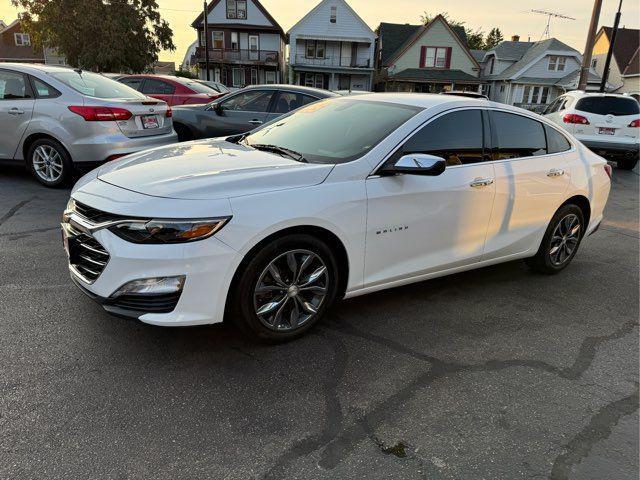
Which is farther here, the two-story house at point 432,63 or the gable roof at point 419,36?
the two-story house at point 432,63

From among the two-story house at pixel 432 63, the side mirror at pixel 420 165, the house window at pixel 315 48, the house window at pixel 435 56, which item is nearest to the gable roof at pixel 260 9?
the house window at pixel 315 48

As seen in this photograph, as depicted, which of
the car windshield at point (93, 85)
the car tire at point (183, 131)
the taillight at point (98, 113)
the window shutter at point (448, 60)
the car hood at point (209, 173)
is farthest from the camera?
the window shutter at point (448, 60)

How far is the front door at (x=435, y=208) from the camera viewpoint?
3309mm

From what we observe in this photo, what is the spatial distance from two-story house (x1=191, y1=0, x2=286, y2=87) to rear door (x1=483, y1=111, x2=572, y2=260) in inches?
1531

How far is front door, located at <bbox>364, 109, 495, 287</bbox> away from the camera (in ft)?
10.9

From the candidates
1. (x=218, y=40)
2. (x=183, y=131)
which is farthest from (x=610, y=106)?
(x=218, y=40)

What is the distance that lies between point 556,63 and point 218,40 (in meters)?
28.7

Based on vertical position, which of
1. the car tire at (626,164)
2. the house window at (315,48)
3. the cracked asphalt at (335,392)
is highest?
the house window at (315,48)

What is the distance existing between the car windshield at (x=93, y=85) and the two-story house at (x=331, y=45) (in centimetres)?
3400

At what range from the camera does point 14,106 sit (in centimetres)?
656

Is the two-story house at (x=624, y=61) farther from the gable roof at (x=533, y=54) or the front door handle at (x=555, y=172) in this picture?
the front door handle at (x=555, y=172)

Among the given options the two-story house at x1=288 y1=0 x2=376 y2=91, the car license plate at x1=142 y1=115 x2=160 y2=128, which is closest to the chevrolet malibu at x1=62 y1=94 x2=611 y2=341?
the car license plate at x1=142 y1=115 x2=160 y2=128

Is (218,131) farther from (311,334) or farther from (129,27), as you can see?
(129,27)

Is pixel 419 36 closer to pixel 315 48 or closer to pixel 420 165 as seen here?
pixel 315 48
